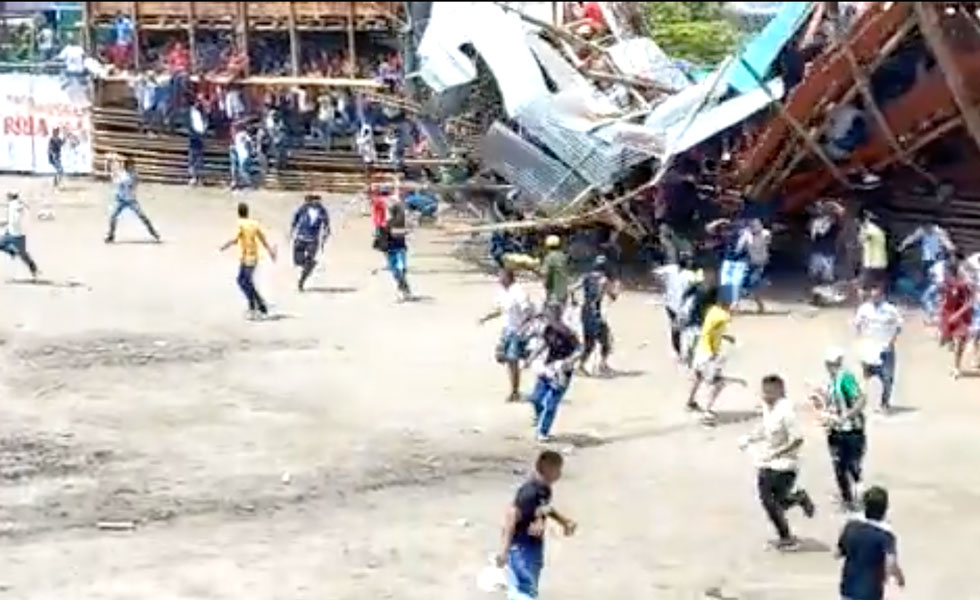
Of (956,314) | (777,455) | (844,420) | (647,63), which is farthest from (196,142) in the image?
(777,455)

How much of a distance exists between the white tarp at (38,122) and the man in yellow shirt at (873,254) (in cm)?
1461

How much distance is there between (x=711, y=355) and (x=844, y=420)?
9.99 ft

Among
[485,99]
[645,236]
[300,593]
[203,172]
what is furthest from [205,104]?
[300,593]

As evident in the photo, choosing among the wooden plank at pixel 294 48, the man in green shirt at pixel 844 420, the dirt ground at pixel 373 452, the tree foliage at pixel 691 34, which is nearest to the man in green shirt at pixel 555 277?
the dirt ground at pixel 373 452

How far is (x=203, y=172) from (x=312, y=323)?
10.6 metres

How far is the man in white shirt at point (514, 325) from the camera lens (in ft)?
58.1

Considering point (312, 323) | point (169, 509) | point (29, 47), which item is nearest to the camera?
point (169, 509)

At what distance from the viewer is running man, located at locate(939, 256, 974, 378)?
19.2 m

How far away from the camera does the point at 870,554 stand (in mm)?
10469

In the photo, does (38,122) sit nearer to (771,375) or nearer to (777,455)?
(771,375)

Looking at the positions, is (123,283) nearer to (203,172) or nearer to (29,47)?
(203,172)

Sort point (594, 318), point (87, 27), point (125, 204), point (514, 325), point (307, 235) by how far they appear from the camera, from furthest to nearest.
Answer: point (87, 27) < point (125, 204) < point (307, 235) < point (594, 318) < point (514, 325)

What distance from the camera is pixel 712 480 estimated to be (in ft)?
50.6

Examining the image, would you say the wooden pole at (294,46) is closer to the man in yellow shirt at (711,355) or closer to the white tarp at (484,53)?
the white tarp at (484,53)
